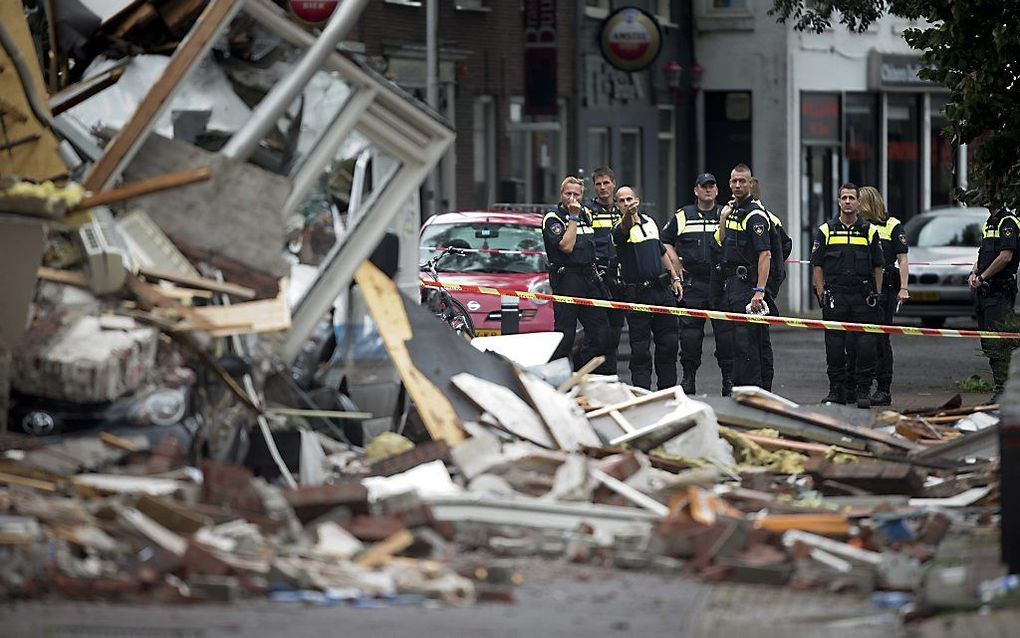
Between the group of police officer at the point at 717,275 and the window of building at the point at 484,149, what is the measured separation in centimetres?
1652

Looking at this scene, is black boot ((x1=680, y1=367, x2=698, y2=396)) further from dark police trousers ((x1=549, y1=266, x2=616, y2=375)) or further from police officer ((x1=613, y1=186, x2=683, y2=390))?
dark police trousers ((x1=549, y1=266, x2=616, y2=375))

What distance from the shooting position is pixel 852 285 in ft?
60.2

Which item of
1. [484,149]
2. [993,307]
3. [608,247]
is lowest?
[993,307]

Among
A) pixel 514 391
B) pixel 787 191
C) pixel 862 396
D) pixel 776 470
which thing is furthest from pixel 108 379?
pixel 787 191

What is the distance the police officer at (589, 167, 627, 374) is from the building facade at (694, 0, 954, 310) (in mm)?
19524

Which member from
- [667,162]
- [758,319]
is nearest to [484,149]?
[667,162]

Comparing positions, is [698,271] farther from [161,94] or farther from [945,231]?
[945,231]

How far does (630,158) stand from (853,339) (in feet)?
74.3

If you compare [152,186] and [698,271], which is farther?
[698,271]

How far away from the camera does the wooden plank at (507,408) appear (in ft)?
39.0

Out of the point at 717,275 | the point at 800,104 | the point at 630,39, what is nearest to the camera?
the point at 717,275

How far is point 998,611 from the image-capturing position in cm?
814

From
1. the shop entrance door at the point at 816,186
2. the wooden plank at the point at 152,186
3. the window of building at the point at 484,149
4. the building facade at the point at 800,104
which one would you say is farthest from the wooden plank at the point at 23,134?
the shop entrance door at the point at 816,186

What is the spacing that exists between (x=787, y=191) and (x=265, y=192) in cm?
2926
